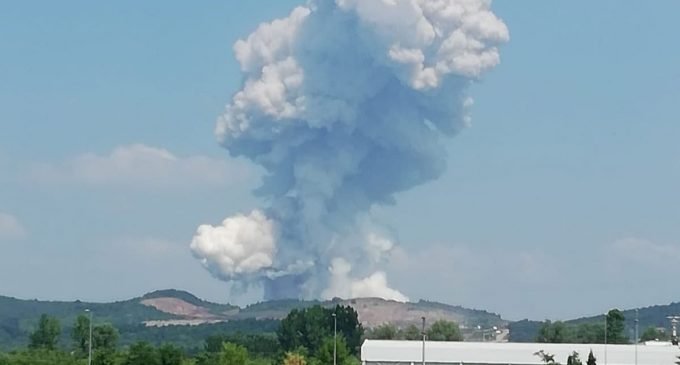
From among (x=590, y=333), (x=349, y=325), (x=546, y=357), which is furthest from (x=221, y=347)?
(x=590, y=333)

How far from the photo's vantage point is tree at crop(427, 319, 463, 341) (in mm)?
116750

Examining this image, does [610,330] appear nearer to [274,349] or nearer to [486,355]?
[486,355]

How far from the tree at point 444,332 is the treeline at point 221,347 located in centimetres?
646

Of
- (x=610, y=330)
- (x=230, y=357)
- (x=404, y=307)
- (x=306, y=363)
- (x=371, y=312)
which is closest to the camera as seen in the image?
(x=230, y=357)

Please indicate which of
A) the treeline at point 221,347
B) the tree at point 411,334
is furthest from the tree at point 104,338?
the tree at point 411,334

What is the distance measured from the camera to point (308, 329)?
115 meters

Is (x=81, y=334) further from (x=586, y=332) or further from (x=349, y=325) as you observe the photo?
(x=586, y=332)

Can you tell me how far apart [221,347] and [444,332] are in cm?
3413

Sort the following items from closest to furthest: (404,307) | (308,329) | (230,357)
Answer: (230,357) < (308,329) < (404,307)

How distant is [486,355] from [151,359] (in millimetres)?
24998

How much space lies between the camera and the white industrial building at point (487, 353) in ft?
288

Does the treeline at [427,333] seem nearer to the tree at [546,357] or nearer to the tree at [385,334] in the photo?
the tree at [385,334]

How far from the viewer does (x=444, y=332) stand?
117625mm

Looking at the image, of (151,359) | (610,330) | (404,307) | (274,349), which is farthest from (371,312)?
(151,359)
